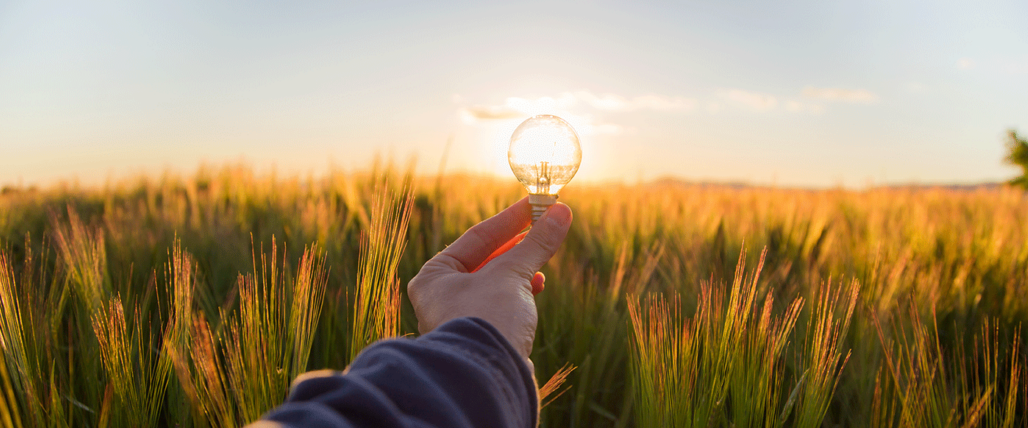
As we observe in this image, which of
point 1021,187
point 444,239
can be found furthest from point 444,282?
point 1021,187

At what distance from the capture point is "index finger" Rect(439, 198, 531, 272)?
1.14 meters

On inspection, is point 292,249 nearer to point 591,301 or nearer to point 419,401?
point 591,301

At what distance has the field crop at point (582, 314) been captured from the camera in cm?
106

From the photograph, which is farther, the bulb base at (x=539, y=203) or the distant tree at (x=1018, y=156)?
the distant tree at (x=1018, y=156)

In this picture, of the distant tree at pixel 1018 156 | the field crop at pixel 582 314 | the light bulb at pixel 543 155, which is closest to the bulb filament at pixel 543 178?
the light bulb at pixel 543 155

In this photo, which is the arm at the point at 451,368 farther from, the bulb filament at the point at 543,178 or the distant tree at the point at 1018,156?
the distant tree at the point at 1018,156

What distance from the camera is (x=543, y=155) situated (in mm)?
1185

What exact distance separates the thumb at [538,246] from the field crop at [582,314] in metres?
0.22

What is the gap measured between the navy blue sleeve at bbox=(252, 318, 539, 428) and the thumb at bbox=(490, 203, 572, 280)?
29 cm

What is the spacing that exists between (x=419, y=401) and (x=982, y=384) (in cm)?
223

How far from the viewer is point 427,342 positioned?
0.68 metres

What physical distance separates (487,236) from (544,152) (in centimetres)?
24


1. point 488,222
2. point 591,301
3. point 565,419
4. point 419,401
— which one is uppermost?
point 488,222

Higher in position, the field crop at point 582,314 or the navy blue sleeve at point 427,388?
the navy blue sleeve at point 427,388
